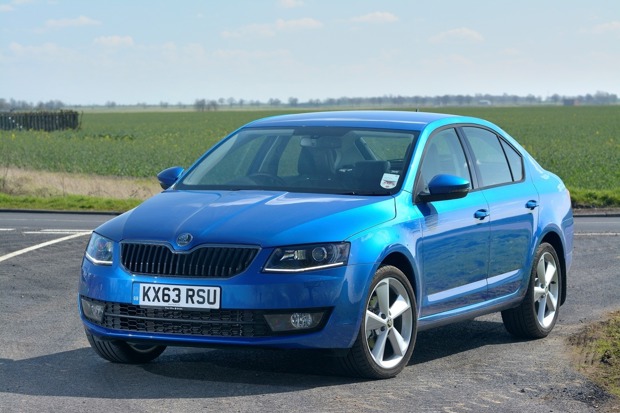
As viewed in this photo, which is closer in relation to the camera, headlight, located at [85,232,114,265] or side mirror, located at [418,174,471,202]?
headlight, located at [85,232,114,265]

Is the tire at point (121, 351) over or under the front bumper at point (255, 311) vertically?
under

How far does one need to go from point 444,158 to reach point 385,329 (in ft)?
5.63

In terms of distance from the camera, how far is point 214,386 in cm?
747

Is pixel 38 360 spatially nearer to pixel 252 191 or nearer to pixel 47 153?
pixel 252 191

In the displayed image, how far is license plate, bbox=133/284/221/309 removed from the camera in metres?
7.30

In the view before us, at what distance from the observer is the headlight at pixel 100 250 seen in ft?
25.3

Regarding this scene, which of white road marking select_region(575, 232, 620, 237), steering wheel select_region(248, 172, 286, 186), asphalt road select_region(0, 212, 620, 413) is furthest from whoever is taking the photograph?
white road marking select_region(575, 232, 620, 237)

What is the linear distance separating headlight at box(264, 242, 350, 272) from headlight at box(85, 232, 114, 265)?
1.07 m

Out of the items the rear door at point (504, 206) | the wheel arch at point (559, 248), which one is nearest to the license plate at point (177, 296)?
the rear door at point (504, 206)

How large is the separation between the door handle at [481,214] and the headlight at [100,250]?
2.64 meters

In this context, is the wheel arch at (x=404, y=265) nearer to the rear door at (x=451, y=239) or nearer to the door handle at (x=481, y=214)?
the rear door at (x=451, y=239)

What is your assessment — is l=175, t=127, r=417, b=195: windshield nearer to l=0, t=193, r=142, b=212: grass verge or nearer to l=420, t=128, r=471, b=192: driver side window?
l=420, t=128, r=471, b=192: driver side window

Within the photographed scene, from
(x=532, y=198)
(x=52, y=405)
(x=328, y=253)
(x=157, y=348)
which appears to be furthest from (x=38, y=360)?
(x=532, y=198)

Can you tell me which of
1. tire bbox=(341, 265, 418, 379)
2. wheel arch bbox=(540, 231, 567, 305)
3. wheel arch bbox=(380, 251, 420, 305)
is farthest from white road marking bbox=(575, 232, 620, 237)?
tire bbox=(341, 265, 418, 379)
